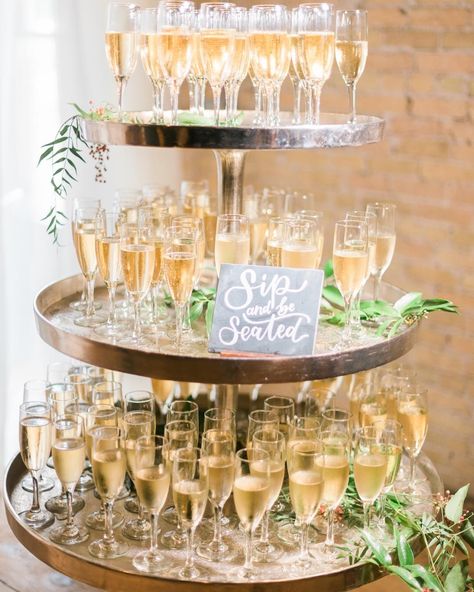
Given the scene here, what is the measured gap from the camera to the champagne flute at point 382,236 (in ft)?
7.30

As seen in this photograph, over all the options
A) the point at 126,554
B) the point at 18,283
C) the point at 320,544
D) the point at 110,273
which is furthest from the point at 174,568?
the point at 18,283

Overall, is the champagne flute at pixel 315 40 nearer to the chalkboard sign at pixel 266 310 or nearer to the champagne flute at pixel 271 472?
the chalkboard sign at pixel 266 310

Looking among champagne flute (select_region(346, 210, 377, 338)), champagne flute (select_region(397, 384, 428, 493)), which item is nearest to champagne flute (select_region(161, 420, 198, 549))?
champagne flute (select_region(346, 210, 377, 338))

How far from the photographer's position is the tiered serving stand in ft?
5.62

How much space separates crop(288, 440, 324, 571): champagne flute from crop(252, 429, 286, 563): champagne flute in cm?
3

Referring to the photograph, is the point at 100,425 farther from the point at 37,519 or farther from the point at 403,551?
the point at 403,551

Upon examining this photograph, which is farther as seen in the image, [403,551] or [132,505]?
[132,505]

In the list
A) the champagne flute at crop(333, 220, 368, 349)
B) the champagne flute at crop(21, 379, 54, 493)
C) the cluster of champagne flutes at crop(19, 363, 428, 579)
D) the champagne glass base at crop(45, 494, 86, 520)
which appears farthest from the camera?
the champagne flute at crop(21, 379, 54, 493)

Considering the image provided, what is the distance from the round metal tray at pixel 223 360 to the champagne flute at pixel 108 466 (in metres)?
0.19

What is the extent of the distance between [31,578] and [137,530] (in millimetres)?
861

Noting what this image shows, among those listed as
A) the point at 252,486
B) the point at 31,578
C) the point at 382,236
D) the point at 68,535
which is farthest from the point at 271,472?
the point at 31,578

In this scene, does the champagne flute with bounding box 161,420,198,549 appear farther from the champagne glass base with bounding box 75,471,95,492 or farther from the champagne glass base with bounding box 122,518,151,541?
the champagne glass base with bounding box 75,471,95,492

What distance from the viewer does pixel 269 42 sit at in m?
1.88

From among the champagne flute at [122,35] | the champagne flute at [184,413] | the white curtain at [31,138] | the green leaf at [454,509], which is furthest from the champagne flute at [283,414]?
the white curtain at [31,138]
